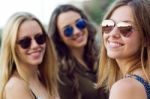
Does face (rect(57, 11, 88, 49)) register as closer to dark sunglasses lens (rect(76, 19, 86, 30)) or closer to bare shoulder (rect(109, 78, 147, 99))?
dark sunglasses lens (rect(76, 19, 86, 30))

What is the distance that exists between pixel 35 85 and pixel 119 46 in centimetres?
120

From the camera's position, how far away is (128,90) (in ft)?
6.09

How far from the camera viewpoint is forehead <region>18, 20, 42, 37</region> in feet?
9.91

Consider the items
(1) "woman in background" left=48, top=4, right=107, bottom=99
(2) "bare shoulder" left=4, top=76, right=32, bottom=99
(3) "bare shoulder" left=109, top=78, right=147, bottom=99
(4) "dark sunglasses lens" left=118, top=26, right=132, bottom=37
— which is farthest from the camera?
(1) "woman in background" left=48, top=4, right=107, bottom=99

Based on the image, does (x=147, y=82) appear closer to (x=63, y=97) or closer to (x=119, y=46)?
(x=119, y=46)

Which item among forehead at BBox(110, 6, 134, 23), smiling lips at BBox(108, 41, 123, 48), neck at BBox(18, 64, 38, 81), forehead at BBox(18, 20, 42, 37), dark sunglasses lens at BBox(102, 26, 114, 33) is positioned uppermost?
forehead at BBox(110, 6, 134, 23)

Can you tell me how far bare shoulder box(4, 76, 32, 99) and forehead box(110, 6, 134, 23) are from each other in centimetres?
104

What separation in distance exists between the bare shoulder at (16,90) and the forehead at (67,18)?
3.39 ft

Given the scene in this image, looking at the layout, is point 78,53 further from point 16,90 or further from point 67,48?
point 16,90

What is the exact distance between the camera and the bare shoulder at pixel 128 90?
1857 mm

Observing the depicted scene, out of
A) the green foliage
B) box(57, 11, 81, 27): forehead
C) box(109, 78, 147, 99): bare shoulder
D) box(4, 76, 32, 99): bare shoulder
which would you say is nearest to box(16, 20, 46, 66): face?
box(4, 76, 32, 99): bare shoulder

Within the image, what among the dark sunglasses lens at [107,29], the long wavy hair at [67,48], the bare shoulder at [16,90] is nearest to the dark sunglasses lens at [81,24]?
the long wavy hair at [67,48]

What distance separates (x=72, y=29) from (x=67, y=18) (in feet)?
0.40

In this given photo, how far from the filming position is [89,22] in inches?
158
